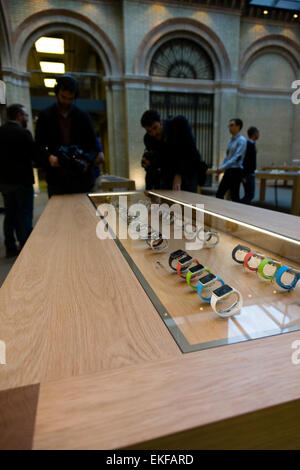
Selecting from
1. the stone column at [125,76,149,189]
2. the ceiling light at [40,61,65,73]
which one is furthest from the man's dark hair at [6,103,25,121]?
the ceiling light at [40,61,65,73]

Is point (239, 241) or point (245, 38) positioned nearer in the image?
point (239, 241)

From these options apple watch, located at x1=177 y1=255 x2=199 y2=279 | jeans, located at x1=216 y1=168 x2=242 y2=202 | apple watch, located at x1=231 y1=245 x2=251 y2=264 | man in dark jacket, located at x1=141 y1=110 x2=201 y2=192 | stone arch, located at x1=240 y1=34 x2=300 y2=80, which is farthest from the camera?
stone arch, located at x1=240 y1=34 x2=300 y2=80

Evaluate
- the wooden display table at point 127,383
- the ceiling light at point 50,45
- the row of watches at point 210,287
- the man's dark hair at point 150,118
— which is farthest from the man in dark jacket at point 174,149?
the ceiling light at point 50,45

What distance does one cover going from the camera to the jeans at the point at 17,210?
264 centimetres

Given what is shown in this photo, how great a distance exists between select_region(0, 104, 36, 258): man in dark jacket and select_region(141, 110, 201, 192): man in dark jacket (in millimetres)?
1056

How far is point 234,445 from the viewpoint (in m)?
0.35

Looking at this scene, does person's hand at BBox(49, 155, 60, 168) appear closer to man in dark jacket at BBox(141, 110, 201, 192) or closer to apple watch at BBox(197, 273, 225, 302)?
man in dark jacket at BBox(141, 110, 201, 192)

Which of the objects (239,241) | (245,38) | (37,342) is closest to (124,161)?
(245,38)

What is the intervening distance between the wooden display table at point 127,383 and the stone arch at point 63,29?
863 cm

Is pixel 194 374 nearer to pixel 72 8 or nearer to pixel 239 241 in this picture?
pixel 239 241

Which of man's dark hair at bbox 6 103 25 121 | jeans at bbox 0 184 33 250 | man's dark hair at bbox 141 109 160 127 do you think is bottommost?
jeans at bbox 0 184 33 250

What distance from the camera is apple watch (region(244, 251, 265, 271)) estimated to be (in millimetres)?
809
